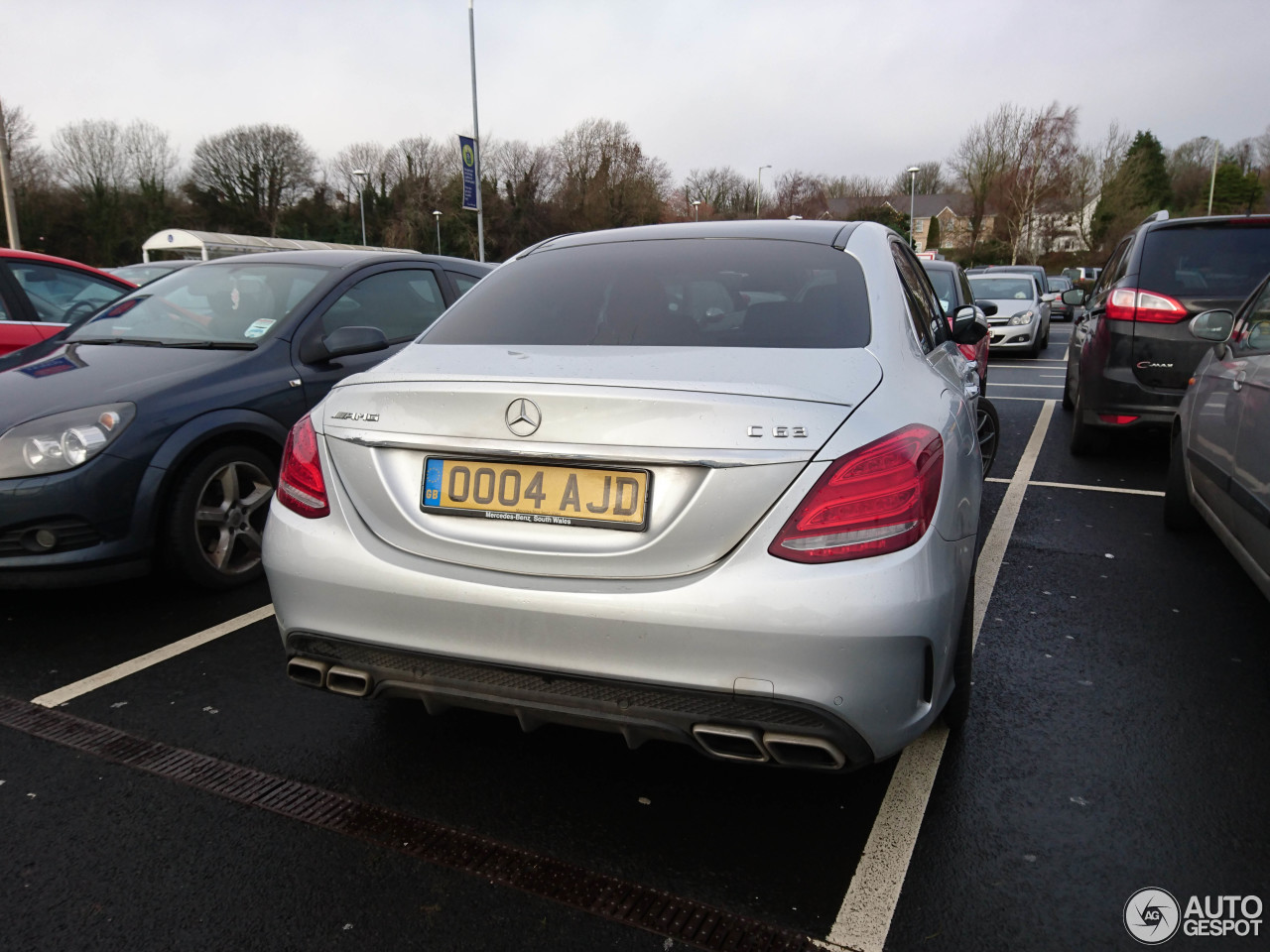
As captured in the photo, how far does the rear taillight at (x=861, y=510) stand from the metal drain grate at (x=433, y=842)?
83 centimetres

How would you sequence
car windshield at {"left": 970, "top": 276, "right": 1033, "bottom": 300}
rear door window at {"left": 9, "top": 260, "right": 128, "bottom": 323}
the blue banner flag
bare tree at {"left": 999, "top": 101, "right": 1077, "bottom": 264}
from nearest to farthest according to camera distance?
1. rear door window at {"left": 9, "top": 260, "right": 128, "bottom": 323}
2. car windshield at {"left": 970, "top": 276, "right": 1033, "bottom": 300}
3. the blue banner flag
4. bare tree at {"left": 999, "top": 101, "right": 1077, "bottom": 264}

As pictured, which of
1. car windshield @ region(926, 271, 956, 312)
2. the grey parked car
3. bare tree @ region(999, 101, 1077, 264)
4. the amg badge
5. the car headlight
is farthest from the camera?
bare tree @ region(999, 101, 1077, 264)

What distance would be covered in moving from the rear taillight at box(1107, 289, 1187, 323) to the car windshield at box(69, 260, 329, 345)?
506cm

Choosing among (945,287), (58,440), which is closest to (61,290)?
(58,440)

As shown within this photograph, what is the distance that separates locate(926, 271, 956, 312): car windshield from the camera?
32.0 ft

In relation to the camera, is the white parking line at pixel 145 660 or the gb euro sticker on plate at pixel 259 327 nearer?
the white parking line at pixel 145 660

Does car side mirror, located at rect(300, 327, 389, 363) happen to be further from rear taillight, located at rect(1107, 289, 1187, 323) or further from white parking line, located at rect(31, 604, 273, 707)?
rear taillight, located at rect(1107, 289, 1187, 323)

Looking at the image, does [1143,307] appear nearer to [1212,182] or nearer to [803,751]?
[803,751]

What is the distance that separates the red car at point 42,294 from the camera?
19.9 feet

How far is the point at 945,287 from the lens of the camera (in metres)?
9.92

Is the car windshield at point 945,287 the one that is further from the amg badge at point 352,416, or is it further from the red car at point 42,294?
the amg badge at point 352,416

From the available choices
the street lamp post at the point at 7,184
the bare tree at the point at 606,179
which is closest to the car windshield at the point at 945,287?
the street lamp post at the point at 7,184

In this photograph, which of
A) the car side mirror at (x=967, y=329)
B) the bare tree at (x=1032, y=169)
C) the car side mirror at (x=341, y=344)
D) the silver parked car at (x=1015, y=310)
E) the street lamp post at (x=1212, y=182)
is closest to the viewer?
the car side mirror at (x=967, y=329)

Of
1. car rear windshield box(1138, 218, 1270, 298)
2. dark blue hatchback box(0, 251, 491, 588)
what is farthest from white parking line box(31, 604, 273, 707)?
car rear windshield box(1138, 218, 1270, 298)
